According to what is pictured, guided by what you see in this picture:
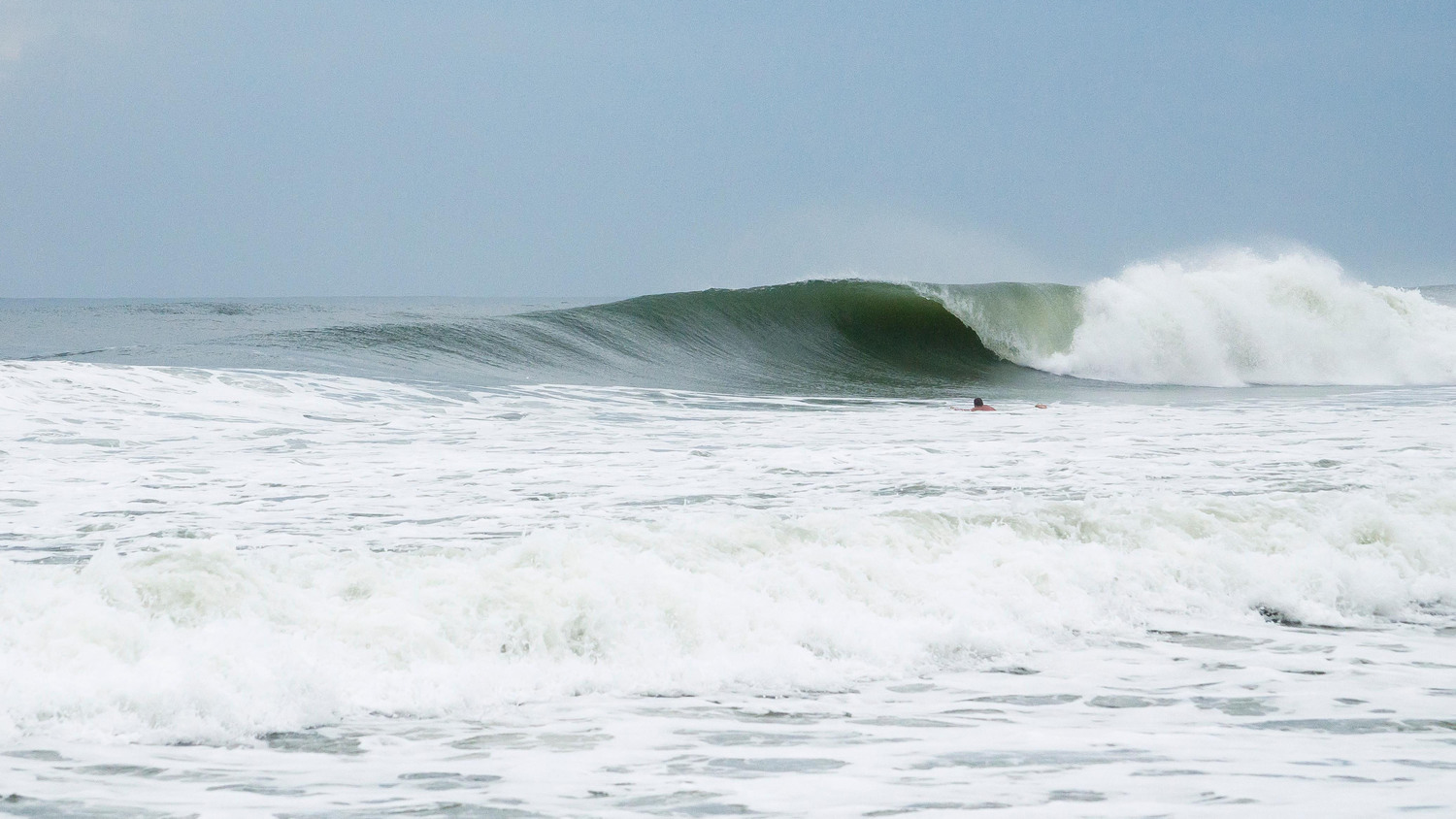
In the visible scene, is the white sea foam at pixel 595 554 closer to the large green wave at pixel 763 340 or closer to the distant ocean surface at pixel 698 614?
the distant ocean surface at pixel 698 614

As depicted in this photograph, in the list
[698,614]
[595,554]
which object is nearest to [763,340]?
[595,554]

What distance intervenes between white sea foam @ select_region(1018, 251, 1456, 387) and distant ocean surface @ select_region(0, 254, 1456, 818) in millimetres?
10612

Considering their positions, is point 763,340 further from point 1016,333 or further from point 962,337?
point 1016,333

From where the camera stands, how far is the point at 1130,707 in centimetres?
350

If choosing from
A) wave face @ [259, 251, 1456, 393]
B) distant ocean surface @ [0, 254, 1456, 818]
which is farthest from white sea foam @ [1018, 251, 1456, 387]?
distant ocean surface @ [0, 254, 1456, 818]

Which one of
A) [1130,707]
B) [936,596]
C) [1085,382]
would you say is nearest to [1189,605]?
[936,596]

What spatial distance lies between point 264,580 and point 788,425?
685 centimetres

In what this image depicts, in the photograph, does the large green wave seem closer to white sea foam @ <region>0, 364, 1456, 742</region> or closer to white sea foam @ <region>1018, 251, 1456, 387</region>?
white sea foam @ <region>1018, 251, 1456, 387</region>

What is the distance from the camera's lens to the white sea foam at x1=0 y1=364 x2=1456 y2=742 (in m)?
3.51

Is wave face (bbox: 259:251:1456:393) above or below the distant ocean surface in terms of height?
above

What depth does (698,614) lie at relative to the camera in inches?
162

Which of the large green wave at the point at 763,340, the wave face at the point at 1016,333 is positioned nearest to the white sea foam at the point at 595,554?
the large green wave at the point at 763,340

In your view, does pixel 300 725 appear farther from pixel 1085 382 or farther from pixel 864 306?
pixel 864 306

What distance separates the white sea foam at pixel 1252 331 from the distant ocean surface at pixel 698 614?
10.6 metres
